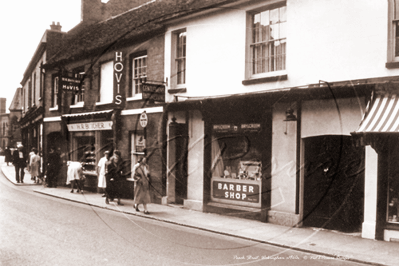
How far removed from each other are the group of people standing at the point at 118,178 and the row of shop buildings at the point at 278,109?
0.76 metres

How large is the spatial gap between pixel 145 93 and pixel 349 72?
646cm

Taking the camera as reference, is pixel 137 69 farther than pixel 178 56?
Yes

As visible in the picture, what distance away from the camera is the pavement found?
7215 mm

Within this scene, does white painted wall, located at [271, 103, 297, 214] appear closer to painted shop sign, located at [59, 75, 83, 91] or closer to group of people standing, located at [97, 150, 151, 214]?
group of people standing, located at [97, 150, 151, 214]

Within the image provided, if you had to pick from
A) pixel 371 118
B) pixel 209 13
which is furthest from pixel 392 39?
pixel 209 13

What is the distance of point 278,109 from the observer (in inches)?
411

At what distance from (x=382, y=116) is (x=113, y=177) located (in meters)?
9.16

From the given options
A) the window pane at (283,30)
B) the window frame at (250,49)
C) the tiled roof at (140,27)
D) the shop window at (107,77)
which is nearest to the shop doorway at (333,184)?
the window frame at (250,49)

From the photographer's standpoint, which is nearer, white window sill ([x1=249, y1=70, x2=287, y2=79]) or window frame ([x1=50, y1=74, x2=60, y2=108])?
white window sill ([x1=249, y1=70, x2=287, y2=79])

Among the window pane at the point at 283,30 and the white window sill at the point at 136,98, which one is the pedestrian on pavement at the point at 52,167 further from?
the window pane at the point at 283,30

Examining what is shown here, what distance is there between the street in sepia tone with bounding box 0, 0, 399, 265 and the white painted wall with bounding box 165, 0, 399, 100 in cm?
3

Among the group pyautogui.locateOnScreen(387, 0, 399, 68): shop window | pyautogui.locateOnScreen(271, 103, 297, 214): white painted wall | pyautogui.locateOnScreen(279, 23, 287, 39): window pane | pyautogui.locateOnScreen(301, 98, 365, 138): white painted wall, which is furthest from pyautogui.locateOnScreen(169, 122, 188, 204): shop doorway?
pyautogui.locateOnScreen(387, 0, 399, 68): shop window

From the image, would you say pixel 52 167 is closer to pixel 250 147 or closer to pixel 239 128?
pixel 250 147

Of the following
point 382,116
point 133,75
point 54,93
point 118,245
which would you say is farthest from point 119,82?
point 382,116
